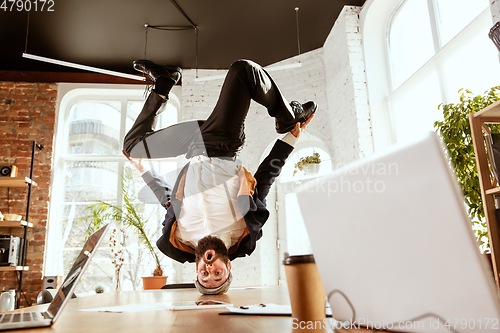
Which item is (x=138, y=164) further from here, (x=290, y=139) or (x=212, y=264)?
(x=212, y=264)

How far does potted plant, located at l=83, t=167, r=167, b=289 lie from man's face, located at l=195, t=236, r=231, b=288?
335 cm

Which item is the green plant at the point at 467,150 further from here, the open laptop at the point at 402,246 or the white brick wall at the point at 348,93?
the open laptop at the point at 402,246

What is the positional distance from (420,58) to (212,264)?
3271mm

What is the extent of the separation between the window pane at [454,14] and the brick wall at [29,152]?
203 inches

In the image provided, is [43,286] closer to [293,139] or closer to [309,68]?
[293,139]

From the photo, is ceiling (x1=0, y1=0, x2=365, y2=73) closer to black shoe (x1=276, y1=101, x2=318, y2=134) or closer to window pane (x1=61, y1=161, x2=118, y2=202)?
window pane (x1=61, y1=161, x2=118, y2=202)

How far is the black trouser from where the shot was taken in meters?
1.83

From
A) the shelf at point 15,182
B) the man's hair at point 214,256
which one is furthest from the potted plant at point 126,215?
the man's hair at point 214,256

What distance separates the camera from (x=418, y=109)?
149 inches

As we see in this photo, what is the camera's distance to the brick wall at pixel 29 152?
4953 mm

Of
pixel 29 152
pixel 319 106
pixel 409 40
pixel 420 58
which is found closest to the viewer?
pixel 420 58

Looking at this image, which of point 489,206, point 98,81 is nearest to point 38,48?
point 98,81

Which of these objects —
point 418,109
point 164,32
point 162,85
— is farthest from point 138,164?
point 164,32

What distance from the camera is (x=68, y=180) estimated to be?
5.61 metres
